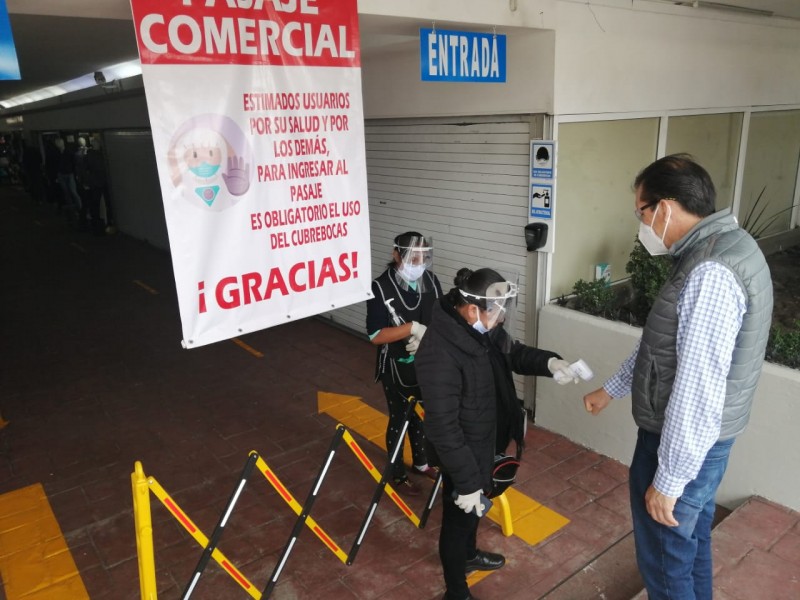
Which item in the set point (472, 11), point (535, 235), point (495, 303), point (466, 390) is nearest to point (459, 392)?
point (466, 390)

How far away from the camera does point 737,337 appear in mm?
2344

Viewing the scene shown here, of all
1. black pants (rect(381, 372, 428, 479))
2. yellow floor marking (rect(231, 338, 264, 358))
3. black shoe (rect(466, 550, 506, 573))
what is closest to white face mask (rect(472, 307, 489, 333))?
black pants (rect(381, 372, 428, 479))

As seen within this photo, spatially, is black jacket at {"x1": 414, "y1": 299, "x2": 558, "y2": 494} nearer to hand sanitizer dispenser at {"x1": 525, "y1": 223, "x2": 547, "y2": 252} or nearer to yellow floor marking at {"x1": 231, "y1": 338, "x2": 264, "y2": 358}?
hand sanitizer dispenser at {"x1": 525, "y1": 223, "x2": 547, "y2": 252}

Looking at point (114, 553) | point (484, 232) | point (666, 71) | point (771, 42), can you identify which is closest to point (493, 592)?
point (114, 553)

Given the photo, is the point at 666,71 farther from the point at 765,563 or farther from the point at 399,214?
the point at 765,563

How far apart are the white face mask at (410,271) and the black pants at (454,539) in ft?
4.72

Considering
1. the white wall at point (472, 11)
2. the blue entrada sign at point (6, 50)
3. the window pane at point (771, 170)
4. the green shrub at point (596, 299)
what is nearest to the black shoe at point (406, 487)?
the green shrub at point (596, 299)

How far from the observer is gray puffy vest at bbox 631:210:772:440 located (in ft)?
7.55

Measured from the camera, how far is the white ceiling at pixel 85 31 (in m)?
3.07

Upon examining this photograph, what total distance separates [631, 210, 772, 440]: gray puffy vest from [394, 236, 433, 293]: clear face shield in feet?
5.68

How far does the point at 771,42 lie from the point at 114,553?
797 cm

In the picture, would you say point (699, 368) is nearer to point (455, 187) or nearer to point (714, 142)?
point (455, 187)

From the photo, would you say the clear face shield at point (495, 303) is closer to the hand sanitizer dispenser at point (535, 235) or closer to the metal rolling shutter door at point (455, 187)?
the hand sanitizer dispenser at point (535, 235)

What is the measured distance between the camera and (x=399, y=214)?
6551mm
